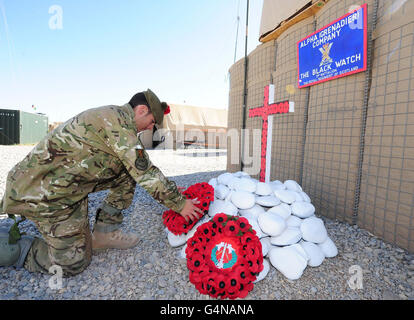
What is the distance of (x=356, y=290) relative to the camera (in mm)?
1820

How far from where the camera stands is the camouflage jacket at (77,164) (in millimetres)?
1854

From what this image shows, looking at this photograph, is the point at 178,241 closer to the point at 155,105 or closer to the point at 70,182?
the point at 70,182

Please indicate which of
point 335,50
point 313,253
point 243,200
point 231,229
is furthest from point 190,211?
point 335,50

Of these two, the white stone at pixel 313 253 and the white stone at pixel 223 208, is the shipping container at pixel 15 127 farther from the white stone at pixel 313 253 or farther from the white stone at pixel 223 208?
the white stone at pixel 313 253

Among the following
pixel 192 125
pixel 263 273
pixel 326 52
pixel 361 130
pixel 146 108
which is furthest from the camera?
pixel 192 125

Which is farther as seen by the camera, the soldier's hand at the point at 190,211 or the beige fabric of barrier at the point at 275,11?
the beige fabric of barrier at the point at 275,11

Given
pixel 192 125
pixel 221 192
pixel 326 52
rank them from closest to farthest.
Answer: pixel 221 192, pixel 326 52, pixel 192 125

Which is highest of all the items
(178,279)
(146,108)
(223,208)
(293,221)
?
(146,108)

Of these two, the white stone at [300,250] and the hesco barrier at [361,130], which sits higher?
the hesco barrier at [361,130]

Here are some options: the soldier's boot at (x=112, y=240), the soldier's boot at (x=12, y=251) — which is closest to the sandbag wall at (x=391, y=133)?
the soldier's boot at (x=112, y=240)

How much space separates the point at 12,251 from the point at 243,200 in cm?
196

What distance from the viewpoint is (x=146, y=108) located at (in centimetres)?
206

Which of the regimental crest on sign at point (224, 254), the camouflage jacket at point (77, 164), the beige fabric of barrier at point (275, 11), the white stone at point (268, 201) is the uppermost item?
the beige fabric of barrier at point (275, 11)

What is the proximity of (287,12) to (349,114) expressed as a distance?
2.08m
